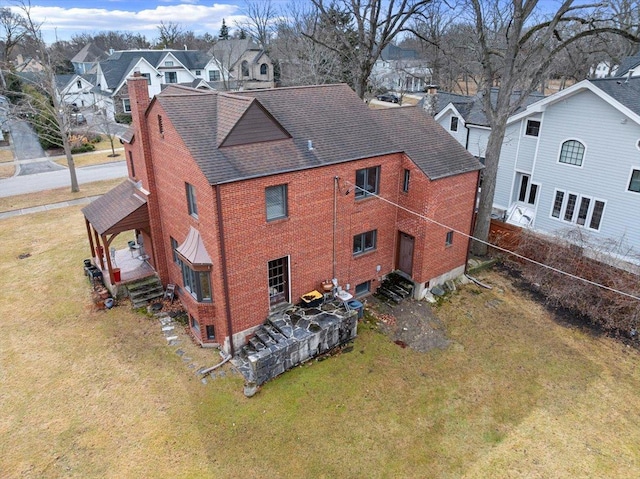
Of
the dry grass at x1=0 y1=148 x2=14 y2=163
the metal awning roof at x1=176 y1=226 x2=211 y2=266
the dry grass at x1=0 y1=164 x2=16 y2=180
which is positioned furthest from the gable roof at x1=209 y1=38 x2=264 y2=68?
the metal awning roof at x1=176 y1=226 x2=211 y2=266

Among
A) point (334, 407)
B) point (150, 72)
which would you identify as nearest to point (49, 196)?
point (334, 407)

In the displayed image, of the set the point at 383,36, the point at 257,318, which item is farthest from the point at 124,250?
the point at 383,36

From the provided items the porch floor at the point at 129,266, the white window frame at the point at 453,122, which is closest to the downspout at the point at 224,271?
the porch floor at the point at 129,266

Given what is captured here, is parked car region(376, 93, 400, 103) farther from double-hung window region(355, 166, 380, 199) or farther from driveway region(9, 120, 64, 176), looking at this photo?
double-hung window region(355, 166, 380, 199)

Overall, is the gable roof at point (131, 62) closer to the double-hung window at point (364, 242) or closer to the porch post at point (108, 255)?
Answer: the porch post at point (108, 255)

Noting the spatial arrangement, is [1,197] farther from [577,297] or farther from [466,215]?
[577,297]

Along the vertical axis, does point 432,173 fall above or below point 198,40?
below

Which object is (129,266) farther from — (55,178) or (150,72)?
(150,72)
